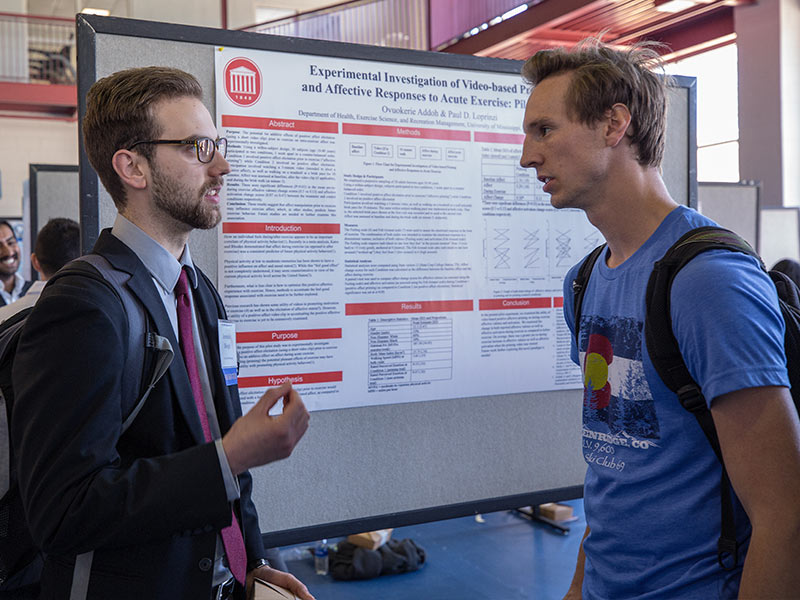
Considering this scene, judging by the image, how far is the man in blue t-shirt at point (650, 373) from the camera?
0.99 m

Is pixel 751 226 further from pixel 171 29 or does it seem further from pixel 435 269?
pixel 171 29

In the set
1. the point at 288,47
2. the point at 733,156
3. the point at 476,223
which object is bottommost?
the point at 476,223

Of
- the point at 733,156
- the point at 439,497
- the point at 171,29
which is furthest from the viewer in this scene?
the point at 733,156

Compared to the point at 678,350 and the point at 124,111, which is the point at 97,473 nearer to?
the point at 124,111

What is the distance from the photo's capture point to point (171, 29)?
6.07 ft

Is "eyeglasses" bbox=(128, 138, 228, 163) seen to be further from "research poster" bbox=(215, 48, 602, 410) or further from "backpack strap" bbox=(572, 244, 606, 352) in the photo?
"backpack strap" bbox=(572, 244, 606, 352)

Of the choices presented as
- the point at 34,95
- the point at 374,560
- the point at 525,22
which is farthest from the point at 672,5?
the point at 34,95

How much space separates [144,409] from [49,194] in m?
3.75

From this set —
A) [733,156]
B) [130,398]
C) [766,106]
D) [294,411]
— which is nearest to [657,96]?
[294,411]

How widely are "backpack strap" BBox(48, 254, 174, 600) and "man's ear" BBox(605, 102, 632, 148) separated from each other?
33.9 inches

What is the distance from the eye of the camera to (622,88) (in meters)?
1.35

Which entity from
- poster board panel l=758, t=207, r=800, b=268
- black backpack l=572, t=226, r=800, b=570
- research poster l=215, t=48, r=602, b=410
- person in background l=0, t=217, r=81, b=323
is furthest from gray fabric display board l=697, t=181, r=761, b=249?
black backpack l=572, t=226, r=800, b=570

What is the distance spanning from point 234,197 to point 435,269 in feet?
2.09

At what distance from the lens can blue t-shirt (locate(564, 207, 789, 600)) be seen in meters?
1.01
